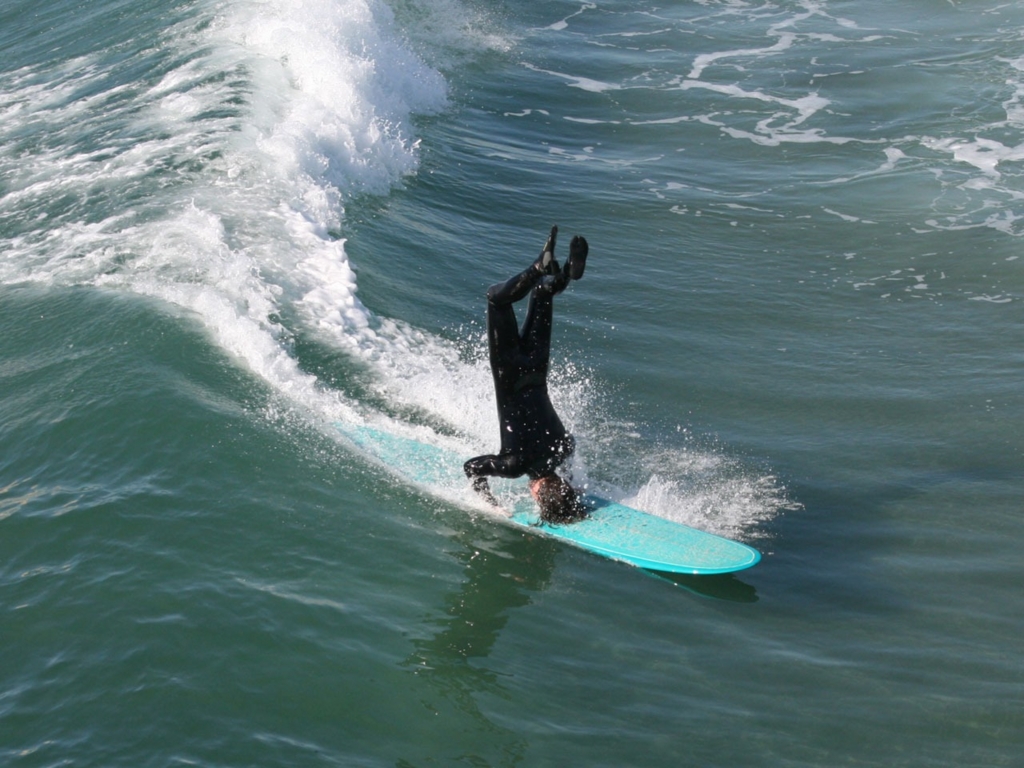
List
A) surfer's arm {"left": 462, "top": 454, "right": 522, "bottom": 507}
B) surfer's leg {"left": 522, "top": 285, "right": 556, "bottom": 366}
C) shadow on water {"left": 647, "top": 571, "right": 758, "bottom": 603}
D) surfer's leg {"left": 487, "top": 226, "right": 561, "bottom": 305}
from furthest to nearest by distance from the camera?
surfer's arm {"left": 462, "top": 454, "right": 522, "bottom": 507}, surfer's leg {"left": 522, "top": 285, "right": 556, "bottom": 366}, surfer's leg {"left": 487, "top": 226, "right": 561, "bottom": 305}, shadow on water {"left": 647, "top": 571, "right": 758, "bottom": 603}

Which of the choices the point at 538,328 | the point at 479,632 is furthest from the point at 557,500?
the point at 479,632

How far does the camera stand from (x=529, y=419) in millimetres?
8953

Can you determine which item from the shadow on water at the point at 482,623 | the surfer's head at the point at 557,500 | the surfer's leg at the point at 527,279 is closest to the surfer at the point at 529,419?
the surfer's head at the point at 557,500

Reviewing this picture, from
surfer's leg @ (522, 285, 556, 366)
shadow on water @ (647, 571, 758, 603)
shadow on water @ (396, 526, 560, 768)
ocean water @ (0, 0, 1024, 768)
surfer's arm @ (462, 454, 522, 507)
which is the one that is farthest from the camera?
surfer's arm @ (462, 454, 522, 507)

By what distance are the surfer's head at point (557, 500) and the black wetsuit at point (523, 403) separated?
0.12m

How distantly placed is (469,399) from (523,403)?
6.11 ft

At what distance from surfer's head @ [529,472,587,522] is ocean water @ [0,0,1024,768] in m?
0.33

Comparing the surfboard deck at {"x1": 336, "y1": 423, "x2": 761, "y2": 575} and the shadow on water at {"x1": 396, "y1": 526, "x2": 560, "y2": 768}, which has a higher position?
the surfboard deck at {"x1": 336, "y1": 423, "x2": 761, "y2": 575}

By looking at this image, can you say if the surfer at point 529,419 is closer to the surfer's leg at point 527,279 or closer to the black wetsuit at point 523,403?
the black wetsuit at point 523,403

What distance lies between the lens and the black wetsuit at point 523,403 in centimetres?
884

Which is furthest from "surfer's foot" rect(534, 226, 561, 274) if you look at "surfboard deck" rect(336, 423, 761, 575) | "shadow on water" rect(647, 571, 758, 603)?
"shadow on water" rect(647, 571, 758, 603)

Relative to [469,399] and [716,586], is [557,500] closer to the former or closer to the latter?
[716,586]

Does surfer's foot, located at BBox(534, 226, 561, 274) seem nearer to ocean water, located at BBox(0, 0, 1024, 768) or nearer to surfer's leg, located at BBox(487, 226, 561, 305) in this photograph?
surfer's leg, located at BBox(487, 226, 561, 305)

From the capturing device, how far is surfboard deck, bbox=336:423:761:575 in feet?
26.7
